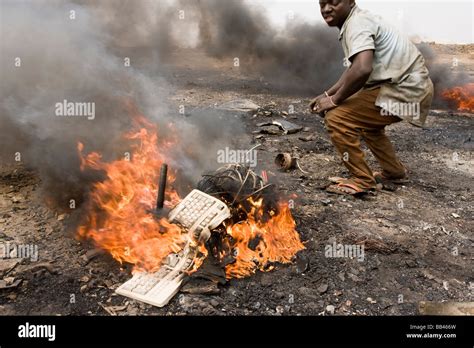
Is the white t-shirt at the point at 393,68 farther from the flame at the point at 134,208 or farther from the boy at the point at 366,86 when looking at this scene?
the flame at the point at 134,208

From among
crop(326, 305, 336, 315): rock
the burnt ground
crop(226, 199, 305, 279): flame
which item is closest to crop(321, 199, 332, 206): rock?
the burnt ground

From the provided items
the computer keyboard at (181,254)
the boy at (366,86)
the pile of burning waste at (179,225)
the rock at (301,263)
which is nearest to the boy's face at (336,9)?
the boy at (366,86)

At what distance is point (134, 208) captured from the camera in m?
4.24

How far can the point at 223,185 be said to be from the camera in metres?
4.36

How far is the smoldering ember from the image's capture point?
3.57 meters

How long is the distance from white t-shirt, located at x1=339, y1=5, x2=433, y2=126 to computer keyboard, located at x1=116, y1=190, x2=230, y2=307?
8.24 ft

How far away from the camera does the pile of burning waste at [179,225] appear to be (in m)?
3.72

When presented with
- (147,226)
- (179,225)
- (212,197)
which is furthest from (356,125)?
(147,226)

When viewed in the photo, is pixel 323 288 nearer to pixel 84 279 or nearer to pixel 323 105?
pixel 84 279

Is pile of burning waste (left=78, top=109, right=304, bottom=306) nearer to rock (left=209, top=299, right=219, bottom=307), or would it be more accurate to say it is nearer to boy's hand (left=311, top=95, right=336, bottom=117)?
rock (left=209, top=299, right=219, bottom=307)

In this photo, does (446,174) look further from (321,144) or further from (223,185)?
(223,185)
